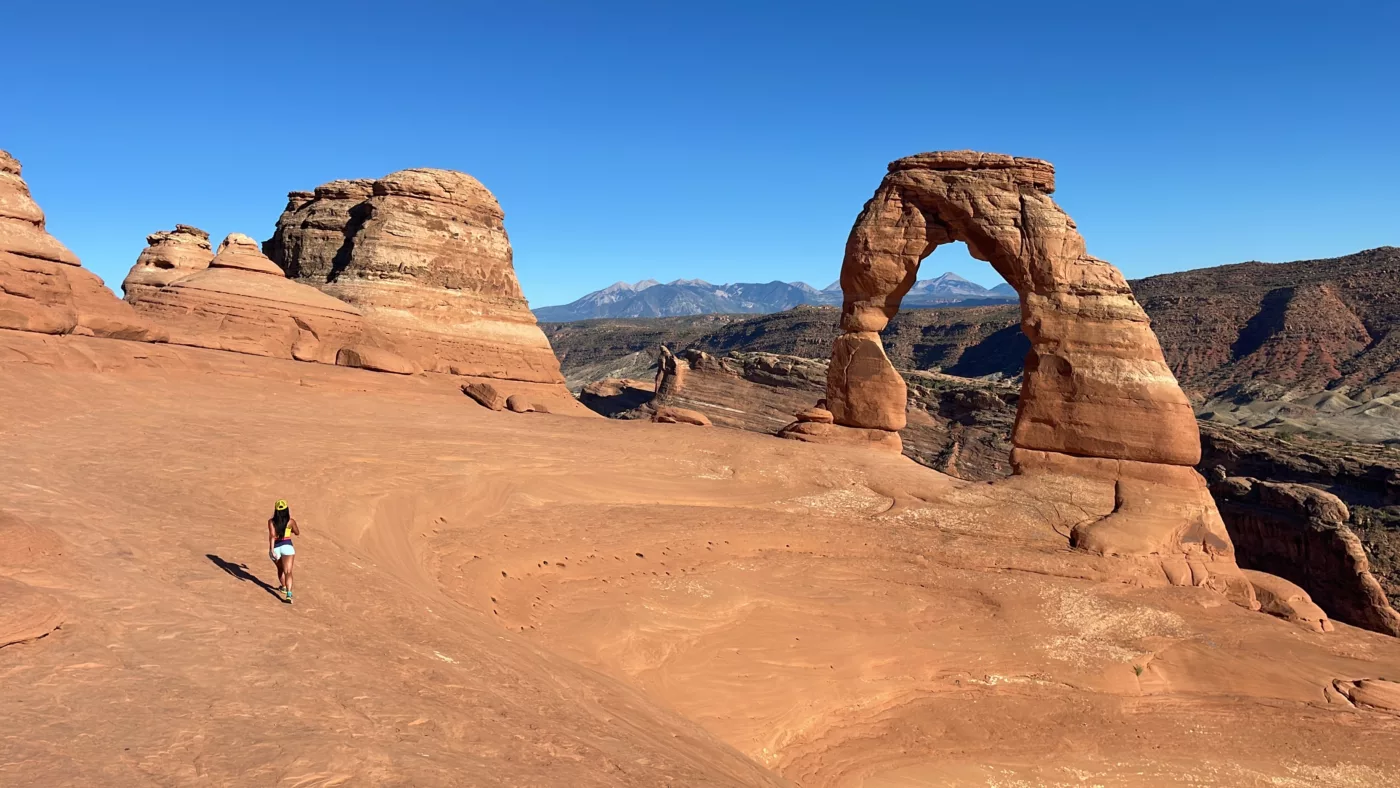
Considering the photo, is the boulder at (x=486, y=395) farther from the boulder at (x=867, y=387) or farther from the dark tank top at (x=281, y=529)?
the dark tank top at (x=281, y=529)

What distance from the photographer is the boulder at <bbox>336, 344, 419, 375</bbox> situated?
73.8 ft

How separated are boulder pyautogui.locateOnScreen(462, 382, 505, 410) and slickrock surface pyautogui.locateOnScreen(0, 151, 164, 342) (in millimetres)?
7415

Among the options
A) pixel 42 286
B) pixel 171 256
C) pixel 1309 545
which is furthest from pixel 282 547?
pixel 1309 545

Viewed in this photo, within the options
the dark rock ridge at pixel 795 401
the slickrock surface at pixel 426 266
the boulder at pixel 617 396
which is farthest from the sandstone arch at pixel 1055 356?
the boulder at pixel 617 396

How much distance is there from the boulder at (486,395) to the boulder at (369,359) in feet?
5.88

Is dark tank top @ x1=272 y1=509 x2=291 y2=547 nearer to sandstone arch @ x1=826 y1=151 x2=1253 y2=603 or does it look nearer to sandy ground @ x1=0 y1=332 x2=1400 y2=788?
sandy ground @ x1=0 y1=332 x2=1400 y2=788

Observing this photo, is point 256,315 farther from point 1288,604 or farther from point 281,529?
point 1288,604

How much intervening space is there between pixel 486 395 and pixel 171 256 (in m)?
13.5

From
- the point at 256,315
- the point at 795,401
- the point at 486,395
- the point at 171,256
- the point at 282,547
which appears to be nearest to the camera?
the point at 282,547

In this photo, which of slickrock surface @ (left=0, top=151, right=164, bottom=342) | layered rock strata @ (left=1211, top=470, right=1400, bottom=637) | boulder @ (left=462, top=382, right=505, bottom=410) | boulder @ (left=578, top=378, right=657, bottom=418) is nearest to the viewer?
slickrock surface @ (left=0, top=151, right=164, bottom=342)

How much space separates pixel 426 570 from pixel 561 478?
4544mm

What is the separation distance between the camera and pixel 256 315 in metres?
22.0

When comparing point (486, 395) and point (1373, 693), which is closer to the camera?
point (1373, 693)

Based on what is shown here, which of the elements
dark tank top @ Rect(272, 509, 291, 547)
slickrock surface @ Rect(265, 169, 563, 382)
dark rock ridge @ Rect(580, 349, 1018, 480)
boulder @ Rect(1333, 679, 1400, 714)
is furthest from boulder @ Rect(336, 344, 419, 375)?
boulder @ Rect(1333, 679, 1400, 714)
